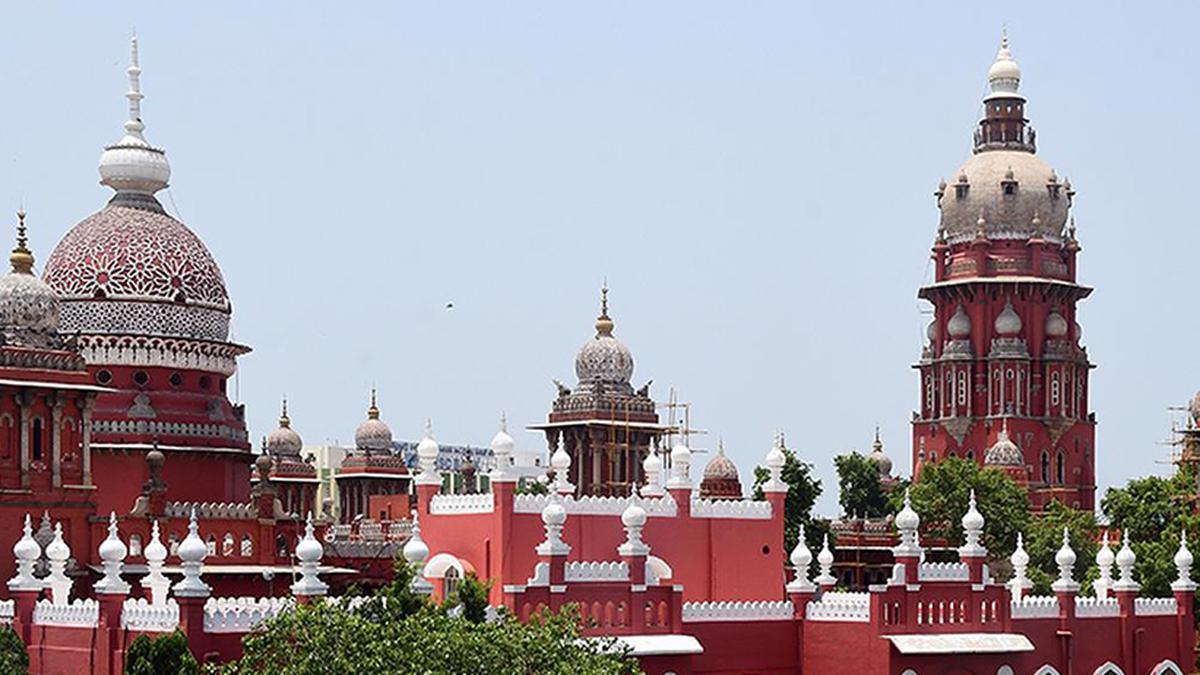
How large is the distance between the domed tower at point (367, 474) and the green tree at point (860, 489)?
13197 mm

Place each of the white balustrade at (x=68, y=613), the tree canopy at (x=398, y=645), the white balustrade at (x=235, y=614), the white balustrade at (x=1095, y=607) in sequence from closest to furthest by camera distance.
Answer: the tree canopy at (x=398, y=645), the white balustrade at (x=235, y=614), the white balustrade at (x=68, y=613), the white balustrade at (x=1095, y=607)

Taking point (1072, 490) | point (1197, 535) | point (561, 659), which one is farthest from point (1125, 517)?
point (561, 659)

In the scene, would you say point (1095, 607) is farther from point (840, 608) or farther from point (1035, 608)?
point (840, 608)

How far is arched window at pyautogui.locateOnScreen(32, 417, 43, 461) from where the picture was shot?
117ft

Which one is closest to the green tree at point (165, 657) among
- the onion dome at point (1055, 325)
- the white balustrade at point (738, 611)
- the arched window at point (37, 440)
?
the white balustrade at point (738, 611)

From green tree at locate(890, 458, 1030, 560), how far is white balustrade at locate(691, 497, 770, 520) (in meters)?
18.0

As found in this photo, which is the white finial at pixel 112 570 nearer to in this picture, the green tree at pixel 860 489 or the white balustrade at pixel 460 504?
the white balustrade at pixel 460 504

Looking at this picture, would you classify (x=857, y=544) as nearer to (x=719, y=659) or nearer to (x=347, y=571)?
(x=347, y=571)

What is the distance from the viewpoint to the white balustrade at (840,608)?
3447cm

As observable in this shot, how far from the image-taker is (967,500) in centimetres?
5644

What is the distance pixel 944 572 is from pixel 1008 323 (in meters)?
34.9

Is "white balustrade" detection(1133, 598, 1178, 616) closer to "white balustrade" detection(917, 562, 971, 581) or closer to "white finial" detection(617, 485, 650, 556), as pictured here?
"white balustrade" detection(917, 562, 971, 581)

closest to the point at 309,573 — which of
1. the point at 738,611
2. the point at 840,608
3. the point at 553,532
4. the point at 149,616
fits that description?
the point at 149,616

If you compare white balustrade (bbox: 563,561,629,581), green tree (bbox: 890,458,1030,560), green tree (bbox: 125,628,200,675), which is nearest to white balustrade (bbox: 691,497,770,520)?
white balustrade (bbox: 563,561,629,581)
